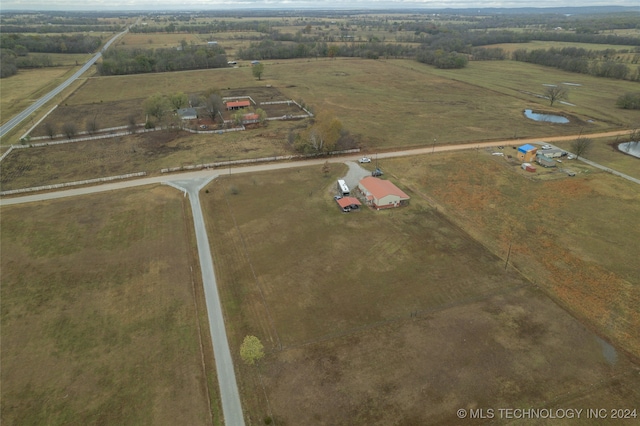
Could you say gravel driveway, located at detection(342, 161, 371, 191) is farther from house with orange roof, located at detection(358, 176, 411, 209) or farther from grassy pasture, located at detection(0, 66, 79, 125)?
grassy pasture, located at detection(0, 66, 79, 125)

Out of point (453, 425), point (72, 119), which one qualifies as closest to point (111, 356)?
point (453, 425)

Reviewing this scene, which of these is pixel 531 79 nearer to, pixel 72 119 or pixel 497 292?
pixel 497 292

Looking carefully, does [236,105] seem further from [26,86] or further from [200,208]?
[26,86]

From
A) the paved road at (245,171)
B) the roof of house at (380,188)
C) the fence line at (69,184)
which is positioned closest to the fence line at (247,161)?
the paved road at (245,171)

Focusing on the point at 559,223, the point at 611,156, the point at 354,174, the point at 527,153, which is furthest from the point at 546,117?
the point at 354,174

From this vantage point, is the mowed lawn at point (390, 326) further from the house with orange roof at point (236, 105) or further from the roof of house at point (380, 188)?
the house with orange roof at point (236, 105)

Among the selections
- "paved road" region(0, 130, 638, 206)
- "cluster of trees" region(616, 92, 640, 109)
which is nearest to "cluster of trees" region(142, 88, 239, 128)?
"paved road" region(0, 130, 638, 206)
